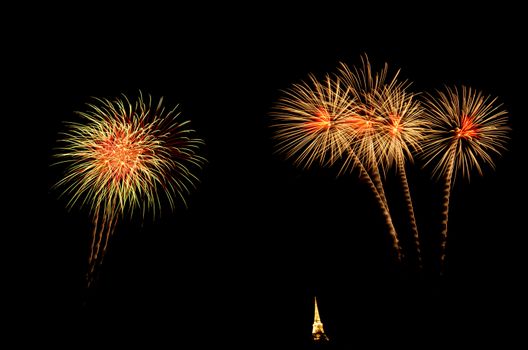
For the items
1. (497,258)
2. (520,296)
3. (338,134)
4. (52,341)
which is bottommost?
(52,341)

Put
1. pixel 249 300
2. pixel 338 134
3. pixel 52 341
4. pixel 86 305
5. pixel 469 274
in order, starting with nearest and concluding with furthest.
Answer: pixel 338 134 → pixel 52 341 → pixel 86 305 → pixel 469 274 → pixel 249 300

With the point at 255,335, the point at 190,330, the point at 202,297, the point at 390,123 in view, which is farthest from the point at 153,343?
the point at 390,123

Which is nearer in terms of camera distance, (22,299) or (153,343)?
(153,343)

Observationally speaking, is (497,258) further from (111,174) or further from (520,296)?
(111,174)

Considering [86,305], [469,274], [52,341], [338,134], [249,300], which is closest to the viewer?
[338,134]

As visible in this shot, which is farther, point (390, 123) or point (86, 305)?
point (86, 305)

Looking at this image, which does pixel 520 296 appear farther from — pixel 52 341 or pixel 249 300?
pixel 52 341

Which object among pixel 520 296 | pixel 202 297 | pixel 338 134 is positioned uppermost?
pixel 338 134

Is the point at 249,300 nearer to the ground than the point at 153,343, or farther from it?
farther from it

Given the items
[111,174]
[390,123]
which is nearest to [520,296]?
[390,123]
